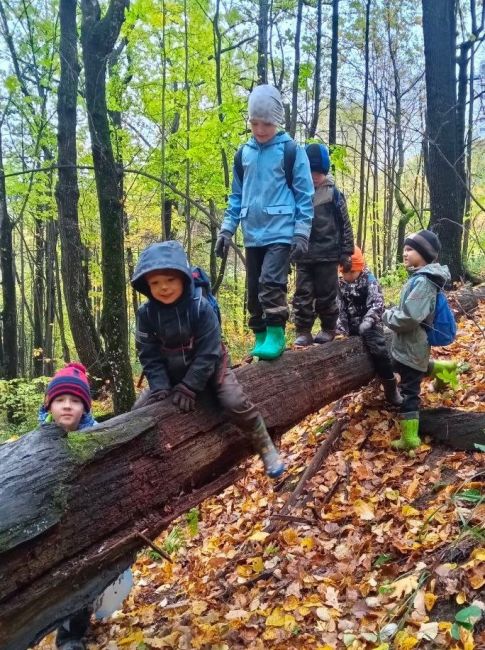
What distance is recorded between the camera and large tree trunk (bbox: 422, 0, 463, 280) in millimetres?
8758

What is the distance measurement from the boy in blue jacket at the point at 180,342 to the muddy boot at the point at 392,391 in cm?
217

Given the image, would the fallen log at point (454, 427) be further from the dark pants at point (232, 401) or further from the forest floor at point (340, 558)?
the dark pants at point (232, 401)

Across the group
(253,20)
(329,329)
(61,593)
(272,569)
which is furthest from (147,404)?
(253,20)

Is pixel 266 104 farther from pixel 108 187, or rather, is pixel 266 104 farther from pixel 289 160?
pixel 108 187

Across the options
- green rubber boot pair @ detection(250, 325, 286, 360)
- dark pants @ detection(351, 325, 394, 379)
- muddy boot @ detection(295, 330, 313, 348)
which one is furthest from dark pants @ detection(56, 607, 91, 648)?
dark pants @ detection(351, 325, 394, 379)

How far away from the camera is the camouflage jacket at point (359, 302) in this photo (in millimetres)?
5387

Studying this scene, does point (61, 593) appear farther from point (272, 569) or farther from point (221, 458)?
point (272, 569)

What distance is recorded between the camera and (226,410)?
3.64 metres

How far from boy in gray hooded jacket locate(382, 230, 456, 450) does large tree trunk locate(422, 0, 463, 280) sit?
4.47 metres

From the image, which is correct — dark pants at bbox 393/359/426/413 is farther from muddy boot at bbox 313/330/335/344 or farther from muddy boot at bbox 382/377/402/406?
muddy boot at bbox 313/330/335/344

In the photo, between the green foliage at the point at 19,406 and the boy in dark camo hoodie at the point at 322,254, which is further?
the green foliage at the point at 19,406

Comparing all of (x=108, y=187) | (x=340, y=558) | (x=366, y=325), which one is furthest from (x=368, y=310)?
(x=108, y=187)

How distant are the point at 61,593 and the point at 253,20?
1528cm

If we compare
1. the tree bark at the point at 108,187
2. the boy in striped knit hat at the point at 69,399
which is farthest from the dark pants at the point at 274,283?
the tree bark at the point at 108,187
